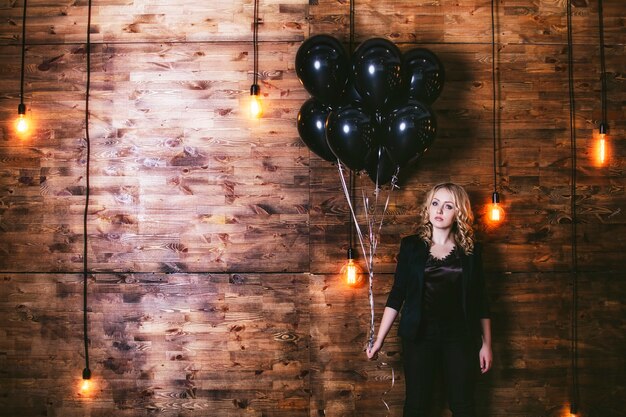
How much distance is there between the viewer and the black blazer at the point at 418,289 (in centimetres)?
231

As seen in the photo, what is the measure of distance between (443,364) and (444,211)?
33.6 inches

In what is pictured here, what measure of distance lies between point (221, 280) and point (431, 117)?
1647 millimetres

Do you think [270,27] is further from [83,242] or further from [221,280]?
[83,242]

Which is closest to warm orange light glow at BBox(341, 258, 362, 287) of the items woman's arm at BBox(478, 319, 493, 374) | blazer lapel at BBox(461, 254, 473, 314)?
blazer lapel at BBox(461, 254, 473, 314)

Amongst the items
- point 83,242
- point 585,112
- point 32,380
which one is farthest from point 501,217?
point 32,380

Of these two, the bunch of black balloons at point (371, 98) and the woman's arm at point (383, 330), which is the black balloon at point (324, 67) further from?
the woman's arm at point (383, 330)

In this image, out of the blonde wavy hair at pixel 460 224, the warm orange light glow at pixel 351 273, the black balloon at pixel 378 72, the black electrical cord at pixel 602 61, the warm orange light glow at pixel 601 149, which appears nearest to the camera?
the black balloon at pixel 378 72

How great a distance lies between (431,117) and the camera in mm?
2170

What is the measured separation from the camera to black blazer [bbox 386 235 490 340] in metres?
2.31

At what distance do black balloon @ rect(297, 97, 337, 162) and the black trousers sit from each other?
3.64ft

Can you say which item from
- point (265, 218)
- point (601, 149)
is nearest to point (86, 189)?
point (265, 218)

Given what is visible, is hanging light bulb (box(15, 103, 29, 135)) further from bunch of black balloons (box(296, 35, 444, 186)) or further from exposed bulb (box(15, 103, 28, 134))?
bunch of black balloons (box(296, 35, 444, 186))

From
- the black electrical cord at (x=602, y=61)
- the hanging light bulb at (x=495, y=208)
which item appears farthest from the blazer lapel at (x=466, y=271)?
the black electrical cord at (x=602, y=61)

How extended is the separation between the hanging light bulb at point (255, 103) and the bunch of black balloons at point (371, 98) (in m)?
0.52
